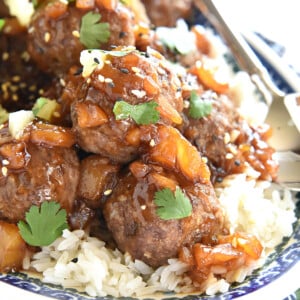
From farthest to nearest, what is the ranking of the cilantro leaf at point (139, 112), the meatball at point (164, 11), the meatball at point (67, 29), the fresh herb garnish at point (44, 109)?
the meatball at point (164, 11) → the meatball at point (67, 29) → the fresh herb garnish at point (44, 109) → the cilantro leaf at point (139, 112)

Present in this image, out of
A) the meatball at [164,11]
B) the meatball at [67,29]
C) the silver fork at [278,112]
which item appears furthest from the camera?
the meatball at [164,11]

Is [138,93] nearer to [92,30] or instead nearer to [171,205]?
[171,205]

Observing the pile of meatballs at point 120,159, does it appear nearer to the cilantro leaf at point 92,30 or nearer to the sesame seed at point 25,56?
the cilantro leaf at point 92,30

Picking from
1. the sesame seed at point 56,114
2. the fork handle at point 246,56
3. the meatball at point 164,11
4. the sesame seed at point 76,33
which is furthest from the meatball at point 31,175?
the meatball at point 164,11

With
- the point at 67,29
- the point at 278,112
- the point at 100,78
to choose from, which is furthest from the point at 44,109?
the point at 278,112

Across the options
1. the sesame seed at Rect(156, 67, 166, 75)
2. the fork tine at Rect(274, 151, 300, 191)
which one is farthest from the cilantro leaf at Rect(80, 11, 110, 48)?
the fork tine at Rect(274, 151, 300, 191)

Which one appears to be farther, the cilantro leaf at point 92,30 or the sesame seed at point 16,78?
the sesame seed at point 16,78

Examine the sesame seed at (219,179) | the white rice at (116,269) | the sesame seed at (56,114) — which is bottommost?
the white rice at (116,269)

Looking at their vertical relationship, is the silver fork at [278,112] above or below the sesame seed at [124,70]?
below
